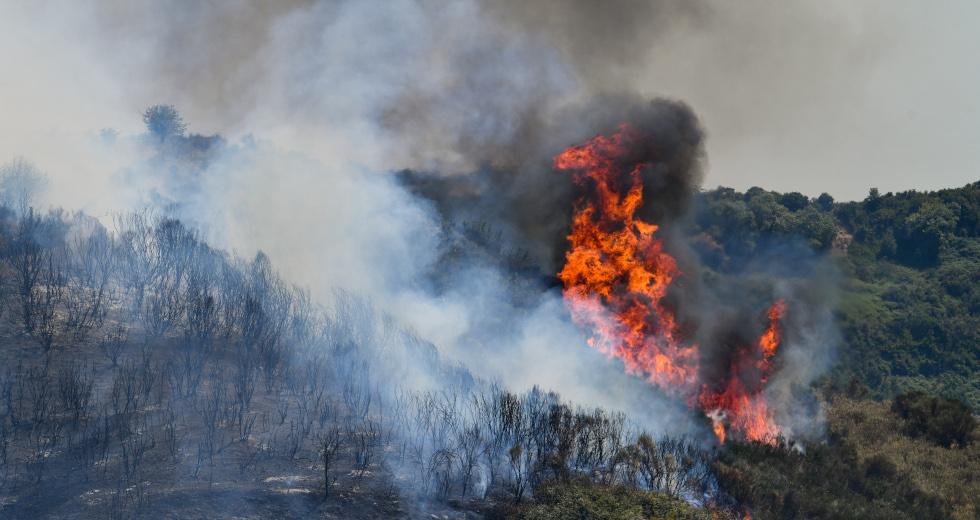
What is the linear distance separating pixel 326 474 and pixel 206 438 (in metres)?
3.62

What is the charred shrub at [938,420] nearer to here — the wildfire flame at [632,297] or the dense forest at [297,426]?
the dense forest at [297,426]

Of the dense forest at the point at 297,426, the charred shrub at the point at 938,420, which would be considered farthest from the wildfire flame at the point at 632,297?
the charred shrub at the point at 938,420

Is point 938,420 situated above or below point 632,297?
below

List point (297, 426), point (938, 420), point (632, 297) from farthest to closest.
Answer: point (938, 420), point (632, 297), point (297, 426)

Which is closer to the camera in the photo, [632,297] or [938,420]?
[632,297]

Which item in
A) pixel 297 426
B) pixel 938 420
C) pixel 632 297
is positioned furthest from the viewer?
pixel 938 420

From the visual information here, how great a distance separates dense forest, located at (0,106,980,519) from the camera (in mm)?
15828

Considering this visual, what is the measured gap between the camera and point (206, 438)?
17016 millimetres

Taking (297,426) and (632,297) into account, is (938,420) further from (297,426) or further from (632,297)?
(297,426)

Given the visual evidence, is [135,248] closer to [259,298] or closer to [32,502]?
[259,298]

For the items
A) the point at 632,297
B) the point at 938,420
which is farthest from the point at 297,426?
the point at 938,420

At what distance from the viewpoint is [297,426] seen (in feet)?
58.9

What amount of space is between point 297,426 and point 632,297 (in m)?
16.0

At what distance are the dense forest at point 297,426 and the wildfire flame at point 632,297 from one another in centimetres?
187
